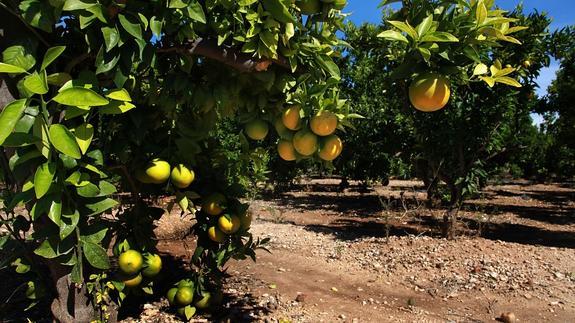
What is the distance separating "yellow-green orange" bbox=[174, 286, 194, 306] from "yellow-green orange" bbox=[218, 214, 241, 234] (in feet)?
1.90

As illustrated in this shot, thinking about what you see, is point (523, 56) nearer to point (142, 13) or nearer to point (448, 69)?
point (448, 69)

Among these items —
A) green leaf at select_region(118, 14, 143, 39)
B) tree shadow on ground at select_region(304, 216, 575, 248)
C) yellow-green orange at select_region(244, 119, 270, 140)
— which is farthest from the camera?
tree shadow on ground at select_region(304, 216, 575, 248)

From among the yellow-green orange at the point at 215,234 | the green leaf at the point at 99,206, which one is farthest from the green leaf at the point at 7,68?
the yellow-green orange at the point at 215,234

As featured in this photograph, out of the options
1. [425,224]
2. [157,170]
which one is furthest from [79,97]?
[425,224]

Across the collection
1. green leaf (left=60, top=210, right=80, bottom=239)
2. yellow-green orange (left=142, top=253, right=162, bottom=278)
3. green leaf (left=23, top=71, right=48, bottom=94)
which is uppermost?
green leaf (left=23, top=71, right=48, bottom=94)

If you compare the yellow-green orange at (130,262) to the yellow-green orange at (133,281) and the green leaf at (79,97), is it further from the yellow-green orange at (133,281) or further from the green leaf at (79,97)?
the green leaf at (79,97)

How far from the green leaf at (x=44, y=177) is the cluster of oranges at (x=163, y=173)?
97cm

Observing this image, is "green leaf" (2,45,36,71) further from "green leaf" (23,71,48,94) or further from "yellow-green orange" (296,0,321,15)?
"yellow-green orange" (296,0,321,15)

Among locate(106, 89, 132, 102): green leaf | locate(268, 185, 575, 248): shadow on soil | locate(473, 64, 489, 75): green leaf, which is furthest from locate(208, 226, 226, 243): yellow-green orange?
locate(268, 185, 575, 248): shadow on soil

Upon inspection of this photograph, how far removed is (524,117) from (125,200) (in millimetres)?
6054

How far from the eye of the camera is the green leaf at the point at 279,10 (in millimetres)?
1643

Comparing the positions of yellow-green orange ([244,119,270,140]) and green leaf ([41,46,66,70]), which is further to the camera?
yellow-green orange ([244,119,270,140])

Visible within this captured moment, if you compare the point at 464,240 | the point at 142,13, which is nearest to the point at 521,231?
the point at 464,240

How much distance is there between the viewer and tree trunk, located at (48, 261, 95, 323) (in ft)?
7.55
